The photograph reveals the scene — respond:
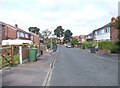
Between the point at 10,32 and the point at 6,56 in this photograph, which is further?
the point at 10,32

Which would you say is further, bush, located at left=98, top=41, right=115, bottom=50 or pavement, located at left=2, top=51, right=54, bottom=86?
bush, located at left=98, top=41, right=115, bottom=50

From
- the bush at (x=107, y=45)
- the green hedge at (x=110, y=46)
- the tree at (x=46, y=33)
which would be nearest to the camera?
the green hedge at (x=110, y=46)

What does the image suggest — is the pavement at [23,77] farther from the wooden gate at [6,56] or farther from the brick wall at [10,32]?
the brick wall at [10,32]

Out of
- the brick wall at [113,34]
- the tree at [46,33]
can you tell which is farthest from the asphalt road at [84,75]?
the tree at [46,33]

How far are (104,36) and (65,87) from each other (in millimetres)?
67332

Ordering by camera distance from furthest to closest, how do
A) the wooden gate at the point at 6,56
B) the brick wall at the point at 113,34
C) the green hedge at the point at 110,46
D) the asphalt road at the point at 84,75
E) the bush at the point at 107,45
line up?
the brick wall at the point at 113,34
the bush at the point at 107,45
the green hedge at the point at 110,46
the wooden gate at the point at 6,56
the asphalt road at the point at 84,75

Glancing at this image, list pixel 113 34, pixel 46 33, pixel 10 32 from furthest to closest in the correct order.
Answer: pixel 46 33 → pixel 113 34 → pixel 10 32

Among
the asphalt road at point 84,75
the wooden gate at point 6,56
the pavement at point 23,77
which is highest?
the wooden gate at point 6,56

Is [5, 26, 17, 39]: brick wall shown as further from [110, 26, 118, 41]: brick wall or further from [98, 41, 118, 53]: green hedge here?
[110, 26, 118, 41]: brick wall

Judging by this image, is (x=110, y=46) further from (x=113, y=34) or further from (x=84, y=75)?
(x=84, y=75)

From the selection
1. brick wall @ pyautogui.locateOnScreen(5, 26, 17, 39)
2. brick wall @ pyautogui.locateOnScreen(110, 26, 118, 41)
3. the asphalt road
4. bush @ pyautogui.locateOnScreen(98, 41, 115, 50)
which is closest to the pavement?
the asphalt road

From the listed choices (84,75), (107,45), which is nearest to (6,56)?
(84,75)

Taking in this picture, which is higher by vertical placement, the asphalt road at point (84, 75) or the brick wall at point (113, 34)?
the brick wall at point (113, 34)

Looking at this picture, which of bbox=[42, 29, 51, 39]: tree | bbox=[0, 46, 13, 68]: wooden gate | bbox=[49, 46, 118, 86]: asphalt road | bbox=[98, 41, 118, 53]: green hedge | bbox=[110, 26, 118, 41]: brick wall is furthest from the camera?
bbox=[42, 29, 51, 39]: tree
